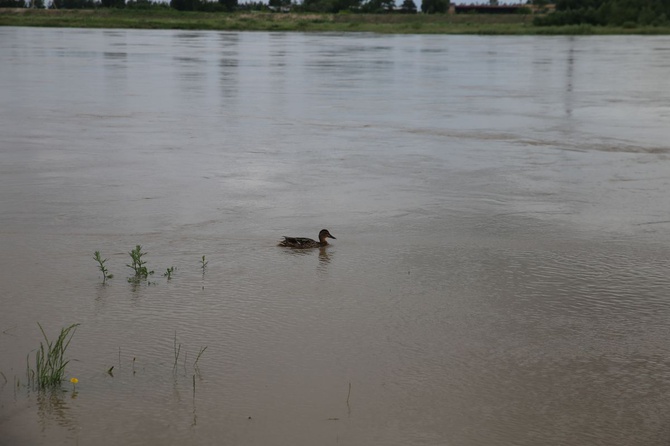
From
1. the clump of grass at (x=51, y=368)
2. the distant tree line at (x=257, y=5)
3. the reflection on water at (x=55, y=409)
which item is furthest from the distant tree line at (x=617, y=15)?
the reflection on water at (x=55, y=409)

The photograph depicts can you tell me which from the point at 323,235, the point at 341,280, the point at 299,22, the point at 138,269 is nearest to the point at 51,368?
the point at 138,269

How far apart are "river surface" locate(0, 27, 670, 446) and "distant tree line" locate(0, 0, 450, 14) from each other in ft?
302

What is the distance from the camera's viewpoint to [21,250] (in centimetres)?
801

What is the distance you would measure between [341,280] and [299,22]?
82641 mm

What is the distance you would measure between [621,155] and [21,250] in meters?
7.89

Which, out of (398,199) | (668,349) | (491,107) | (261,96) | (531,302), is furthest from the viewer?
(261,96)

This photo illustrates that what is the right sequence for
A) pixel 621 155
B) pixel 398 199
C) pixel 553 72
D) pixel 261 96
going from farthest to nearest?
pixel 553 72 → pixel 261 96 → pixel 621 155 → pixel 398 199

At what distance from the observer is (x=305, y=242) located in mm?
Answer: 8055

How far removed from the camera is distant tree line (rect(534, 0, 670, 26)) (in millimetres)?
75938

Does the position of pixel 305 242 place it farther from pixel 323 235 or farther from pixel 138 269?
pixel 138 269

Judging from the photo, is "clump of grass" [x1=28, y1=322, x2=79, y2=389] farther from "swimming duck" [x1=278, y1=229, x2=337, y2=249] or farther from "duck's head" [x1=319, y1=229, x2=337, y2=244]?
"duck's head" [x1=319, y1=229, x2=337, y2=244]

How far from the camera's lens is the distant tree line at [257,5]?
10425 cm

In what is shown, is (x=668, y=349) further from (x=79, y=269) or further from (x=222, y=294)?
(x=79, y=269)

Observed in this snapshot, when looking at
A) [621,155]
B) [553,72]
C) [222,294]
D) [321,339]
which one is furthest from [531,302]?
[553,72]
